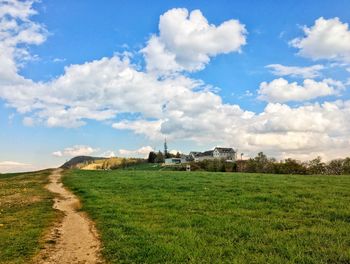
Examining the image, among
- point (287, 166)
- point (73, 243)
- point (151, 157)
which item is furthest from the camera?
point (151, 157)

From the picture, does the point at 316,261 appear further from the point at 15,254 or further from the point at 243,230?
the point at 15,254

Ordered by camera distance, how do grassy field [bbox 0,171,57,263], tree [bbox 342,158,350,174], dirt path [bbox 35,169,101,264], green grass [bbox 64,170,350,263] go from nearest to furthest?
green grass [bbox 64,170,350,263] → dirt path [bbox 35,169,101,264] → grassy field [bbox 0,171,57,263] → tree [bbox 342,158,350,174]

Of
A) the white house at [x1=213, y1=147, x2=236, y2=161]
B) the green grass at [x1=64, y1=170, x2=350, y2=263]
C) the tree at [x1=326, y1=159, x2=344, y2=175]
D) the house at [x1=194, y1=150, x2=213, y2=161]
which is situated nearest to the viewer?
the green grass at [x1=64, y1=170, x2=350, y2=263]

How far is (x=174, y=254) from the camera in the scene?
1066 cm

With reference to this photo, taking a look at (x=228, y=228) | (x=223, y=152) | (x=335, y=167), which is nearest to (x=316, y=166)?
(x=335, y=167)

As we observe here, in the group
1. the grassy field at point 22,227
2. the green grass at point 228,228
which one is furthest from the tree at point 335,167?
the grassy field at point 22,227

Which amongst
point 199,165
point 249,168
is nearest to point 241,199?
point 249,168

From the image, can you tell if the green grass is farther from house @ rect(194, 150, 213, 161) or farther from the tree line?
house @ rect(194, 150, 213, 161)

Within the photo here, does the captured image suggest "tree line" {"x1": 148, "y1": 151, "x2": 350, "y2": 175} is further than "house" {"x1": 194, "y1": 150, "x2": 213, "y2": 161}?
No

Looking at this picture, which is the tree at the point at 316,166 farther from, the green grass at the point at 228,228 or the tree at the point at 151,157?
the tree at the point at 151,157

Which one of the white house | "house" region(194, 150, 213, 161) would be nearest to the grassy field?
the white house

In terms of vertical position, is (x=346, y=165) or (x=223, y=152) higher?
(x=223, y=152)

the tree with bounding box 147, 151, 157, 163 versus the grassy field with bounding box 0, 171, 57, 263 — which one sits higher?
the tree with bounding box 147, 151, 157, 163

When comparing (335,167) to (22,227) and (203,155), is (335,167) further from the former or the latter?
(203,155)
